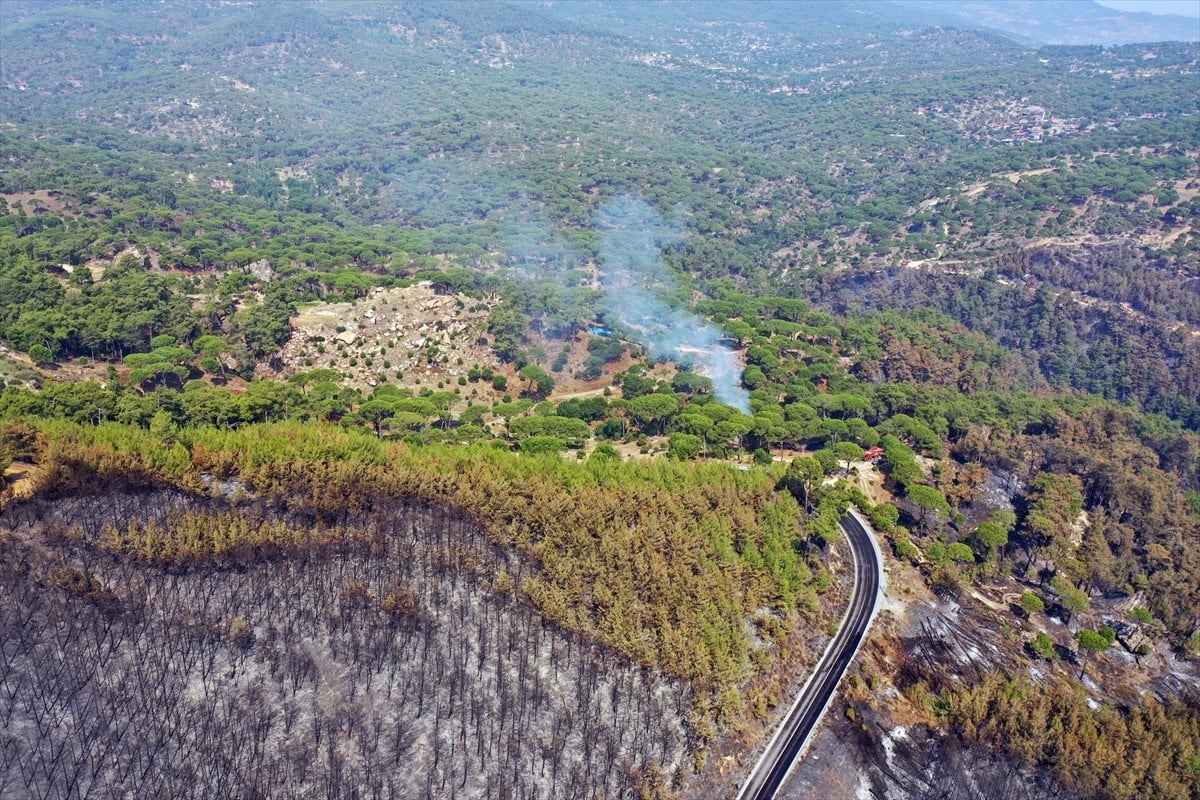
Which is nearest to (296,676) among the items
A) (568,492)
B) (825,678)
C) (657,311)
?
(568,492)

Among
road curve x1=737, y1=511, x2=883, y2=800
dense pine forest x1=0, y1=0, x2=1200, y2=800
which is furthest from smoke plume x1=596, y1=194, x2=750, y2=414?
road curve x1=737, y1=511, x2=883, y2=800

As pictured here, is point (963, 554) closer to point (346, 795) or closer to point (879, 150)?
point (346, 795)

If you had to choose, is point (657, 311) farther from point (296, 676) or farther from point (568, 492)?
point (296, 676)

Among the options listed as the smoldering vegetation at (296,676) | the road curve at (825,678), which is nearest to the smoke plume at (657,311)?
the road curve at (825,678)

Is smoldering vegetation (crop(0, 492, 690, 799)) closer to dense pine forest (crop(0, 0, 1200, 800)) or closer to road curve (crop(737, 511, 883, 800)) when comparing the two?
dense pine forest (crop(0, 0, 1200, 800))

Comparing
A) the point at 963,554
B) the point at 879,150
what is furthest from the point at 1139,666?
the point at 879,150
